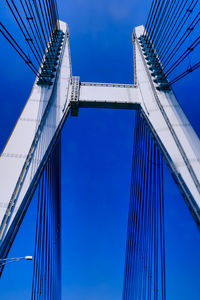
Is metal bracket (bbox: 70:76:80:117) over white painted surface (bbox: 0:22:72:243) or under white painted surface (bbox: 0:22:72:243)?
over

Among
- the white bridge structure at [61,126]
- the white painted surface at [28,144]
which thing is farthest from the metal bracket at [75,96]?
the white painted surface at [28,144]

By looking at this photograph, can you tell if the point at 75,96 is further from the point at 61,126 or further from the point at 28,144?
the point at 28,144

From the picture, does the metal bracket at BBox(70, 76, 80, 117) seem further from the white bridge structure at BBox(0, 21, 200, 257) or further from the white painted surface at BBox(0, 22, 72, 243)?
the white painted surface at BBox(0, 22, 72, 243)

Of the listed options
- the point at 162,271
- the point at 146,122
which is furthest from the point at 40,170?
the point at 162,271

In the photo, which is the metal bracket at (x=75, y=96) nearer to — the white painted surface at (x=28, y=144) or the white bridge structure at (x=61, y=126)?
the white bridge structure at (x=61, y=126)

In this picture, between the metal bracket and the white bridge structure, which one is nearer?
the white bridge structure

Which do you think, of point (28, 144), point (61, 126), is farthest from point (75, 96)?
point (28, 144)

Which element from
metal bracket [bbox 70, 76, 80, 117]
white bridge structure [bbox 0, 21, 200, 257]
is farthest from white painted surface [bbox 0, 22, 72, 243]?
metal bracket [bbox 70, 76, 80, 117]

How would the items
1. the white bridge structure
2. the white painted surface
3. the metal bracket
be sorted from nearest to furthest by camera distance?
the white painted surface → the white bridge structure → the metal bracket

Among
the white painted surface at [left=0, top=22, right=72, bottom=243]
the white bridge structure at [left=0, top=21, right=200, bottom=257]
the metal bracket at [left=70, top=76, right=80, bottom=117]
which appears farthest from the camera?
the metal bracket at [left=70, top=76, right=80, bottom=117]
